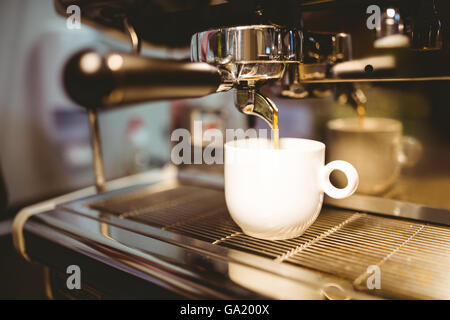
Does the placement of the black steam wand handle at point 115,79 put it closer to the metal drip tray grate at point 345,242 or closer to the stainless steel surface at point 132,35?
the metal drip tray grate at point 345,242

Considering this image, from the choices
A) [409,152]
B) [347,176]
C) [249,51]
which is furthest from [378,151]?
[249,51]

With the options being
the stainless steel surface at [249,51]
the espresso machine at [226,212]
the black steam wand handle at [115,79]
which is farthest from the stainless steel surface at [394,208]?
the black steam wand handle at [115,79]

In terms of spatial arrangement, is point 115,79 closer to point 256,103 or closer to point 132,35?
point 256,103

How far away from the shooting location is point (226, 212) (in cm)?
59

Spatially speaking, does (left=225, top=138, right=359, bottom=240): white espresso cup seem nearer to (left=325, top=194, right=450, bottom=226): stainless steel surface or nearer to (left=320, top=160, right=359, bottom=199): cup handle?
(left=320, top=160, right=359, bottom=199): cup handle

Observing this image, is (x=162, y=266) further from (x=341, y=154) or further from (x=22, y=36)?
(x=22, y=36)

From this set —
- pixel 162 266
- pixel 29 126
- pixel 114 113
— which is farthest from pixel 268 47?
pixel 114 113

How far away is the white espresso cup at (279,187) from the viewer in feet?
1.45

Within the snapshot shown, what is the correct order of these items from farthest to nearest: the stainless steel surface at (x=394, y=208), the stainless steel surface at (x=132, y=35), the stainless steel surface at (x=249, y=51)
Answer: the stainless steel surface at (x=132, y=35) < the stainless steel surface at (x=394, y=208) < the stainless steel surface at (x=249, y=51)

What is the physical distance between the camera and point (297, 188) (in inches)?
17.6

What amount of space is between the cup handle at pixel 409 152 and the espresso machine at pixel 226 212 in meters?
0.08

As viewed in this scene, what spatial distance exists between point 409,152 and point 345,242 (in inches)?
9.9

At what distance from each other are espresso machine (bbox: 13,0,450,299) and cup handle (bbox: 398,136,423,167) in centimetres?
8

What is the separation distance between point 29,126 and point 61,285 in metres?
0.87
